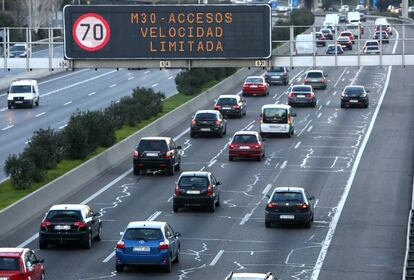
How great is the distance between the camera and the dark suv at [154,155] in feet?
200

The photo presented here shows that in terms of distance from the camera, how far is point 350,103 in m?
87.2

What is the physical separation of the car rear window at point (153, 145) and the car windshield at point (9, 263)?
2743cm

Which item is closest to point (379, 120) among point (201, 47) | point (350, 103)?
point (350, 103)

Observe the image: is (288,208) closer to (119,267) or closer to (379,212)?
(379,212)

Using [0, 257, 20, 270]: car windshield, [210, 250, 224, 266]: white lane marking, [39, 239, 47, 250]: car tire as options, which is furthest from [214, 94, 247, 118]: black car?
[0, 257, 20, 270]: car windshield

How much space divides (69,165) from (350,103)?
1185 inches

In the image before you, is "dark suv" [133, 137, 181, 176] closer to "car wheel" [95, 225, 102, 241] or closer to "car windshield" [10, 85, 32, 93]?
"car wheel" [95, 225, 102, 241]

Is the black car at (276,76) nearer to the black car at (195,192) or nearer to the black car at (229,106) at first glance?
the black car at (229,106)

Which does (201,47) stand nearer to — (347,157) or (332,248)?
(332,248)

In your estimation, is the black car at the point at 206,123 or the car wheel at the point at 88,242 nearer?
the car wheel at the point at 88,242

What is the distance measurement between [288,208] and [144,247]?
10.1m

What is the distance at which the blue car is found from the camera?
38.3m

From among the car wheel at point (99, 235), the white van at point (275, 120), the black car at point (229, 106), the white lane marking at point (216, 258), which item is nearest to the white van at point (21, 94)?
the black car at point (229, 106)

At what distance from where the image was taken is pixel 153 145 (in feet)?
200
